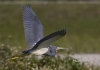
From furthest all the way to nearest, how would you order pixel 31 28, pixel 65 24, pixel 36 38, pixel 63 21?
pixel 63 21
pixel 65 24
pixel 31 28
pixel 36 38

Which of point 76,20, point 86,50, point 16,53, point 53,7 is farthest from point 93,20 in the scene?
point 16,53

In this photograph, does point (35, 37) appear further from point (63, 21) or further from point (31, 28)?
point (63, 21)

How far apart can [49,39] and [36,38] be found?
88 cm

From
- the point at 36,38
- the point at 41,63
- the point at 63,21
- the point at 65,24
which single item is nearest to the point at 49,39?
the point at 36,38

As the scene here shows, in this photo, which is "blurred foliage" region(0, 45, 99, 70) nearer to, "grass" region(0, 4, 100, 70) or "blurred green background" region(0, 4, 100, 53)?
"grass" region(0, 4, 100, 70)

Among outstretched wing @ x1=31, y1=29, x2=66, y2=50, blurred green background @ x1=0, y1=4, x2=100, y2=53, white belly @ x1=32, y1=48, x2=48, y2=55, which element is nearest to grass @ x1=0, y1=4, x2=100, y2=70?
blurred green background @ x1=0, y1=4, x2=100, y2=53

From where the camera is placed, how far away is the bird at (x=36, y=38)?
6703 mm

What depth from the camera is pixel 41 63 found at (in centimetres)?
874

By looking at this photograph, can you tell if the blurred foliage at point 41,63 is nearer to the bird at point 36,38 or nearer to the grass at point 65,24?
the bird at point 36,38

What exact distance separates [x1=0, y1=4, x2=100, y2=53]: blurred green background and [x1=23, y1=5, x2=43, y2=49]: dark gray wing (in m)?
8.67

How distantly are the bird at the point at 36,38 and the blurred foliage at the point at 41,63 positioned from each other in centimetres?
44

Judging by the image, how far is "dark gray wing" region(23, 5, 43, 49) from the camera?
754 centimetres

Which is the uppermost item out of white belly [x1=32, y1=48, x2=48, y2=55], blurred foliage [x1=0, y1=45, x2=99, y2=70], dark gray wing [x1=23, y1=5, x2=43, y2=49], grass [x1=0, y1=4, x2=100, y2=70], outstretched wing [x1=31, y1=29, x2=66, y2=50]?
grass [x1=0, y1=4, x2=100, y2=70]

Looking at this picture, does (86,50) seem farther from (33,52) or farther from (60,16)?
(33,52)
